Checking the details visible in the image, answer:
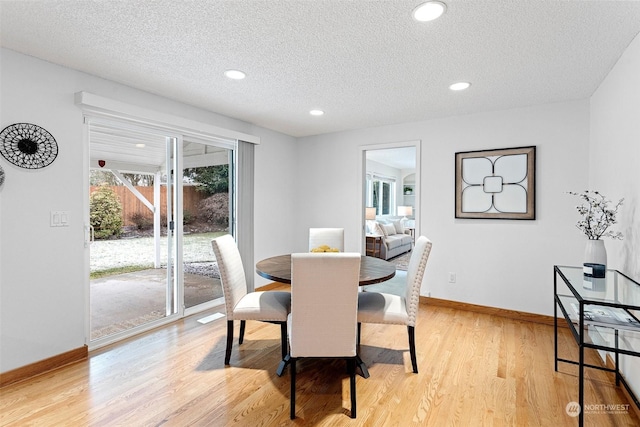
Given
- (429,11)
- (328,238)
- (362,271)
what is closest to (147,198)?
(328,238)

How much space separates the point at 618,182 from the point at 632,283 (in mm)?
855

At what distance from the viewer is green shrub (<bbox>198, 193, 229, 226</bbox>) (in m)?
3.88

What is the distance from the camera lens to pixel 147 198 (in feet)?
11.0

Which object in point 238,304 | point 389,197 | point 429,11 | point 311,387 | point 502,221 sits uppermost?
point 429,11

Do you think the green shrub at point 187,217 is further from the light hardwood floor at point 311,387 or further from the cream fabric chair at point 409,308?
the cream fabric chair at point 409,308

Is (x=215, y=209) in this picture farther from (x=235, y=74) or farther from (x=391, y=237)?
(x=391, y=237)

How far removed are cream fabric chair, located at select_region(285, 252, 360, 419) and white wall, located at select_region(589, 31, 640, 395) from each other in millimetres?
1531

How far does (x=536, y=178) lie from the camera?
3.49 metres

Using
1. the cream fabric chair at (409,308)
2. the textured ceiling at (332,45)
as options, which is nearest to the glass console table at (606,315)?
the cream fabric chair at (409,308)

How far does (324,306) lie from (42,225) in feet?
7.37

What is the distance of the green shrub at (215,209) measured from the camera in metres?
3.88

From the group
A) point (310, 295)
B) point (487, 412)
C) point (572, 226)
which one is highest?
point (572, 226)

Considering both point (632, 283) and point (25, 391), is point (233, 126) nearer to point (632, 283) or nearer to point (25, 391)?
point (25, 391)

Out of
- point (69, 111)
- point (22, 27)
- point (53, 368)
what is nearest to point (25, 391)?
point (53, 368)
